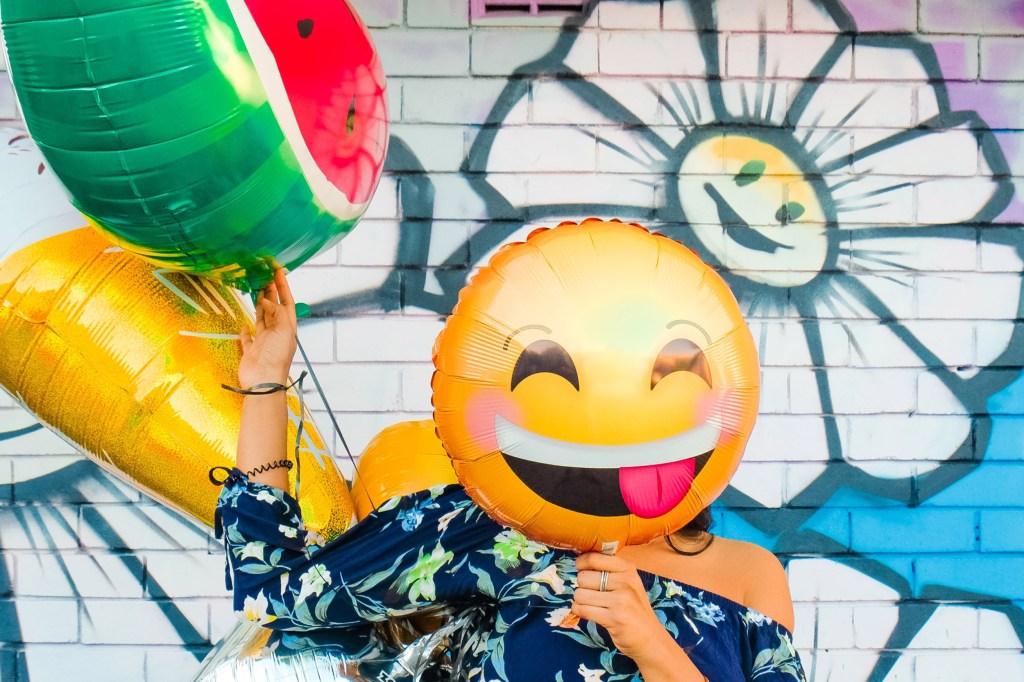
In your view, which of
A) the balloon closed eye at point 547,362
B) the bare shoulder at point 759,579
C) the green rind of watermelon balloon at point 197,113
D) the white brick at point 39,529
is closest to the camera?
the balloon closed eye at point 547,362

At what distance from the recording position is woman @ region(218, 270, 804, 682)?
0.98 m

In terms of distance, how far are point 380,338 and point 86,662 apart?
1.22 meters

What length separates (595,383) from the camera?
70 centimetres


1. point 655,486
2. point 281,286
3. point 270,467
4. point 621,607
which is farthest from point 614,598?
point 281,286

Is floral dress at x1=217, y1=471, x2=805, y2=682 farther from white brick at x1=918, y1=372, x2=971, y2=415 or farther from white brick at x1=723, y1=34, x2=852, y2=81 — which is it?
white brick at x1=723, y1=34, x2=852, y2=81

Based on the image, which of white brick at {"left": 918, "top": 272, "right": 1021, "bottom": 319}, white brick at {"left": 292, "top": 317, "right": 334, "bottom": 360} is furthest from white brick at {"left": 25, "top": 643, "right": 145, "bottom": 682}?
white brick at {"left": 918, "top": 272, "right": 1021, "bottom": 319}

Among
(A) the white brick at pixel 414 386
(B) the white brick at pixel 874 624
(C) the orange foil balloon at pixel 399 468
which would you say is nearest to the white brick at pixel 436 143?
(A) the white brick at pixel 414 386

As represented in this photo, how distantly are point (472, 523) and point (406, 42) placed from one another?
1493 millimetres

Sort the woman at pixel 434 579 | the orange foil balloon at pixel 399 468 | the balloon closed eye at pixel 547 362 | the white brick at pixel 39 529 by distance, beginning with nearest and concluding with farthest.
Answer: the balloon closed eye at pixel 547 362, the woman at pixel 434 579, the orange foil balloon at pixel 399 468, the white brick at pixel 39 529

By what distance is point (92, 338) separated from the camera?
105cm

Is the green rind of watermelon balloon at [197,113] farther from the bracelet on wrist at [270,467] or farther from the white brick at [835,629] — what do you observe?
the white brick at [835,629]

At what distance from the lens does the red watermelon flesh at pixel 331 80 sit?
88 centimetres

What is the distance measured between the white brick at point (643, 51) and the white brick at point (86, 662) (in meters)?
2.06

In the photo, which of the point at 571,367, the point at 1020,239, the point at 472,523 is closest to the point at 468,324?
the point at 571,367
